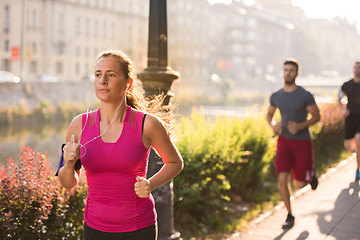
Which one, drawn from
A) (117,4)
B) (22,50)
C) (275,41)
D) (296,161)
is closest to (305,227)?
(296,161)

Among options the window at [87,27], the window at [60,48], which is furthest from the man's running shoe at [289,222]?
the window at [87,27]

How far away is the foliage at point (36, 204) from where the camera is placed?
13.9 ft

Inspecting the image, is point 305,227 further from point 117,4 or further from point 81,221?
point 117,4

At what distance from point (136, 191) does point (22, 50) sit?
5652 centimetres

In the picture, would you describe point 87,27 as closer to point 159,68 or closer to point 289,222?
point 289,222

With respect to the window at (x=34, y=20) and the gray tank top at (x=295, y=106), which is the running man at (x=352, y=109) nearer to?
the gray tank top at (x=295, y=106)

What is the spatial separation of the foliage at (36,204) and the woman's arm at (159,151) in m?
1.82

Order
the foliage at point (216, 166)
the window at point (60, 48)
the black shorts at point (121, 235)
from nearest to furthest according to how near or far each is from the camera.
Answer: the black shorts at point (121, 235) → the foliage at point (216, 166) → the window at point (60, 48)

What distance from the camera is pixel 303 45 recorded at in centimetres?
14488

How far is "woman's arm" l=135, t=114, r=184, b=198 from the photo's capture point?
105 inches

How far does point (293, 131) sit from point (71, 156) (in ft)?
13.4

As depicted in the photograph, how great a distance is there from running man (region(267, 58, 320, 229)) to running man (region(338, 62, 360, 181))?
103 inches

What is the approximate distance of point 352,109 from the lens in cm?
896

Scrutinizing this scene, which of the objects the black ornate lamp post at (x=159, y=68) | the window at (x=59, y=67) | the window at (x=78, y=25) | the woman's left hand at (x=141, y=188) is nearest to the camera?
the woman's left hand at (x=141, y=188)
